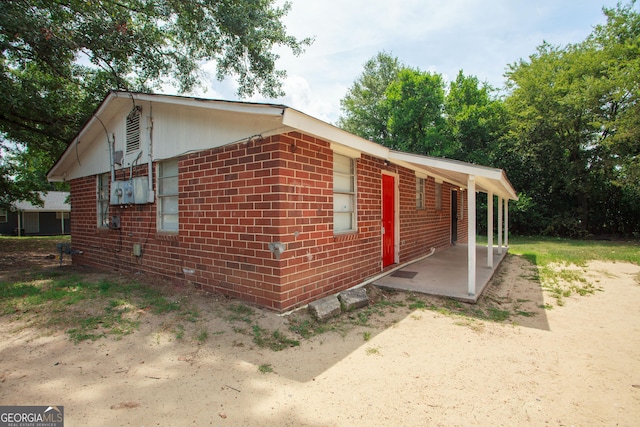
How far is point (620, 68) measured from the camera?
1672cm

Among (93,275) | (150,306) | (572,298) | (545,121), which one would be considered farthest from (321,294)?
(545,121)

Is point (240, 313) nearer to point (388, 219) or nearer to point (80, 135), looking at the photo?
point (388, 219)

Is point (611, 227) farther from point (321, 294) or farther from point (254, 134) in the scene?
point (254, 134)

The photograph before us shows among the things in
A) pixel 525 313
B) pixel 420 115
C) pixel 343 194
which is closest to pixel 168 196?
pixel 343 194

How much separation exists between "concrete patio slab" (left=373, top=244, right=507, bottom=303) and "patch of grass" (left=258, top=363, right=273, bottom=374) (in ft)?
11.1

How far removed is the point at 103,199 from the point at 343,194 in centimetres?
632

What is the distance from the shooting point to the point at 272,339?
3.80 metres

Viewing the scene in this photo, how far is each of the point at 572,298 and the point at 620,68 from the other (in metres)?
18.3

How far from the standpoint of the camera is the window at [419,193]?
9.42 metres

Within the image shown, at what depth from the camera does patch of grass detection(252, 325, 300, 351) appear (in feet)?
12.0

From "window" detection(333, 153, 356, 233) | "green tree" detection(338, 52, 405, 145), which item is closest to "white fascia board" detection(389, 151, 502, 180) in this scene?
"window" detection(333, 153, 356, 233)

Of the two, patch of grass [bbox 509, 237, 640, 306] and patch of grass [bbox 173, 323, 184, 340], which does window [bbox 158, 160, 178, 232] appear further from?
patch of grass [bbox 509, 237, 640, 306]

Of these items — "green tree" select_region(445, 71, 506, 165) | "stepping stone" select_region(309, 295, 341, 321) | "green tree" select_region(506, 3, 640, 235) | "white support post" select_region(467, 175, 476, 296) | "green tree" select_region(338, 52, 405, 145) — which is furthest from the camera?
"green tree" select_region(338, 52, 405, 145)

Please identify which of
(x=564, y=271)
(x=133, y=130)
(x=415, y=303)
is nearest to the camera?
(x=415, y=303)
